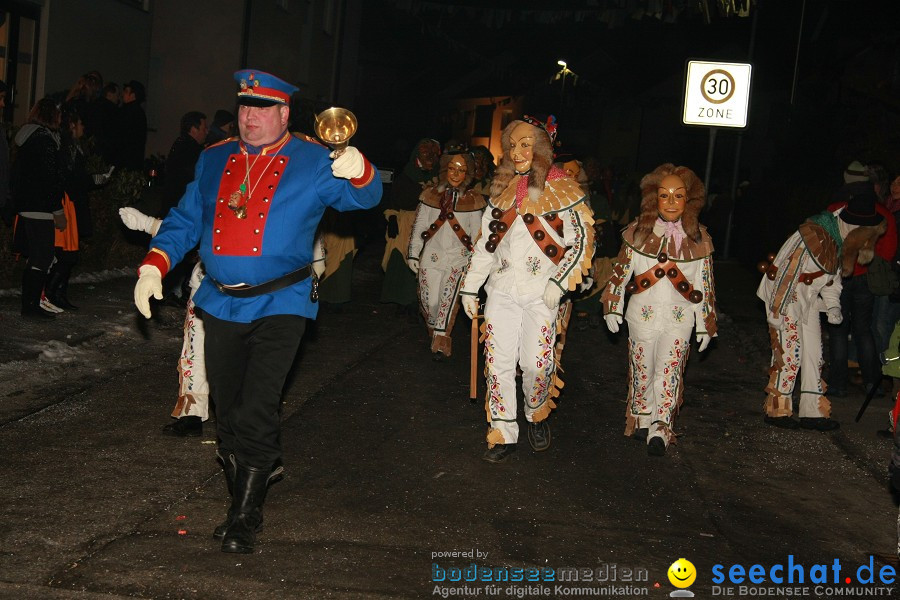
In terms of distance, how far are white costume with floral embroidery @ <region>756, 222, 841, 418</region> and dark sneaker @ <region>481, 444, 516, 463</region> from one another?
268 cm

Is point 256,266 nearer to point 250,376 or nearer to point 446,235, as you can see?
point 250,376

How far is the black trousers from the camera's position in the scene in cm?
505

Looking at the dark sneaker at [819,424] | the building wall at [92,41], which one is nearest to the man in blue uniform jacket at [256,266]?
the dark sneaker at [819,424]

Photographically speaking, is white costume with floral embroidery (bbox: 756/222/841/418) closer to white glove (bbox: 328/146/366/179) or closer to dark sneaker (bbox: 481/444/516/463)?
dark sneaker (bbox: 481/444/516/463)

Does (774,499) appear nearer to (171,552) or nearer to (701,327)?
(701,327)

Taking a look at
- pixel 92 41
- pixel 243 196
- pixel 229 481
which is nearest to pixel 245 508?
pixel 229 481

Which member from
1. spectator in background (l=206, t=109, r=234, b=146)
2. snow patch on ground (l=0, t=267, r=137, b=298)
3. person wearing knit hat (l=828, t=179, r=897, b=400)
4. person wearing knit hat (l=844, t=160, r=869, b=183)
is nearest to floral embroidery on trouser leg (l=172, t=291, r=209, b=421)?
spectator in background (l=206, t=109, r=234, b=146)

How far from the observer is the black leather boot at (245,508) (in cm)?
492

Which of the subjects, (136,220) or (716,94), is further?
(716,94)

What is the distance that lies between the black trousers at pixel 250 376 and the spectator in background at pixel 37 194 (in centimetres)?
541

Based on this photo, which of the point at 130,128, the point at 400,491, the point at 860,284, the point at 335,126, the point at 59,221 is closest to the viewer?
the point at 335,126

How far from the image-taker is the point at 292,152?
5176 mm

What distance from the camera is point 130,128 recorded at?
13.2m

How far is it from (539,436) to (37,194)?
5.49 m
